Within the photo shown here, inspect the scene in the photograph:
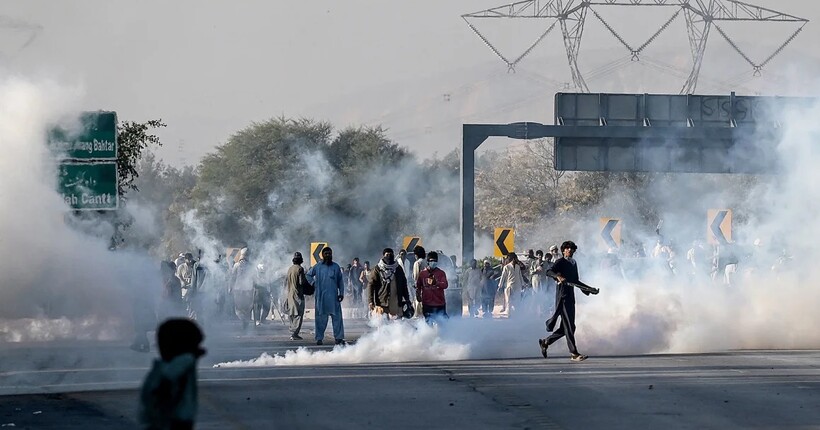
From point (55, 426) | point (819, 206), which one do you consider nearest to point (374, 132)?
point (819, 206)

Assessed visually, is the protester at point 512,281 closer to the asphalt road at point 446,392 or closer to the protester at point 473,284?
the protester at point 473,284

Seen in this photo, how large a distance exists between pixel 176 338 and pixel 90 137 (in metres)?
13.9

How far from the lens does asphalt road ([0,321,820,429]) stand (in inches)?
505

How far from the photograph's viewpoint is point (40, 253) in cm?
2042

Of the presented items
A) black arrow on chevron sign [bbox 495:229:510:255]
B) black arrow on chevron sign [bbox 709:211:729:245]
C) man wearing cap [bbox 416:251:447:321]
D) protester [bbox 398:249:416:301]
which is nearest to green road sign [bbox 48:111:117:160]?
man wearing cap [bbox 416:251:447:321]

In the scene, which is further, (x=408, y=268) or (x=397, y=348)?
(x=408, y=268)

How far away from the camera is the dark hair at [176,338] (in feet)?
23.6

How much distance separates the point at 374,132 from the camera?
223 ft

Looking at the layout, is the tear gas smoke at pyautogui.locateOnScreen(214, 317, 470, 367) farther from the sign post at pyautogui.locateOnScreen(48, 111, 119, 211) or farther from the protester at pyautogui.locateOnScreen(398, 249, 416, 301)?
the protester at pyautogui.locateOnScreen(398, 249, 416, 301)

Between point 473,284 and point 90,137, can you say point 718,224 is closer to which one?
point 473,284

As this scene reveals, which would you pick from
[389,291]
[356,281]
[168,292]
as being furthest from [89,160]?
[356,281]

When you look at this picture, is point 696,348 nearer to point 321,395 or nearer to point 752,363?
point 752,363

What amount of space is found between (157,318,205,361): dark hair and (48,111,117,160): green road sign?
13776mm

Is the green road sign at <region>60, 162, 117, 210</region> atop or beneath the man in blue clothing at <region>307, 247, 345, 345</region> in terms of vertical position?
atop
